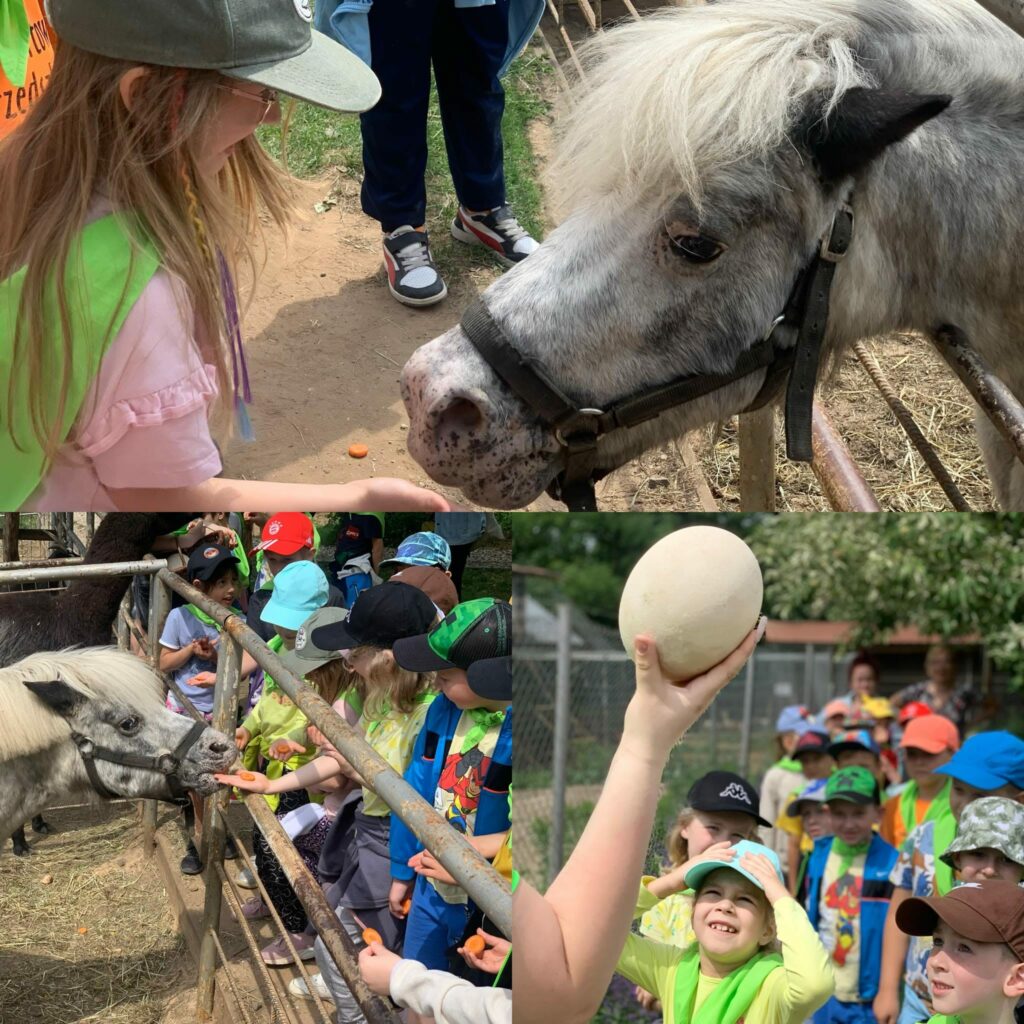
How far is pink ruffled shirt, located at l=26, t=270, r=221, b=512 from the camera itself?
4.07 ft

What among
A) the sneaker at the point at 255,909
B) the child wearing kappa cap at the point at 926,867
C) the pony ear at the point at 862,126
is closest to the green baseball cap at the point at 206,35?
the pony ear at the point at 862,126

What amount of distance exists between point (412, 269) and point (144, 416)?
3031 mm

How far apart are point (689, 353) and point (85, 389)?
0.92 m

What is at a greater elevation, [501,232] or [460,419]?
[460,419]

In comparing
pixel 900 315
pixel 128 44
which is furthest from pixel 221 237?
pixel 900 315

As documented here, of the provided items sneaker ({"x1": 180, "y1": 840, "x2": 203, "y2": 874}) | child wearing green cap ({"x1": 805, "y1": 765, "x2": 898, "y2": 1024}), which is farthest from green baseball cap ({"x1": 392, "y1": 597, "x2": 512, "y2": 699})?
sneaker ({"x1": 180, "y1": 840, "x2": 203, "y2": 874})

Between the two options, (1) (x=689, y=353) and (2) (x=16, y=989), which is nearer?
(1) (x=689, y=353)

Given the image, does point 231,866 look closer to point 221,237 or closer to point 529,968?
point 221,237

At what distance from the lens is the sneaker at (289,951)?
2.50 m

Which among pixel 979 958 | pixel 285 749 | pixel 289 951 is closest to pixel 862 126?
pixel 979 958

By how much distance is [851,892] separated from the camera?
226 cm

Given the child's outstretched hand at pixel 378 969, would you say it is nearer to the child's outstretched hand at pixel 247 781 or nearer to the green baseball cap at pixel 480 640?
the green baseball cap at pixel 480 640

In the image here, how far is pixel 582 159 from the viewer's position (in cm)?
167

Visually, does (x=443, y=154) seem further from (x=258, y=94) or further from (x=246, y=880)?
(x=258, y=94)
